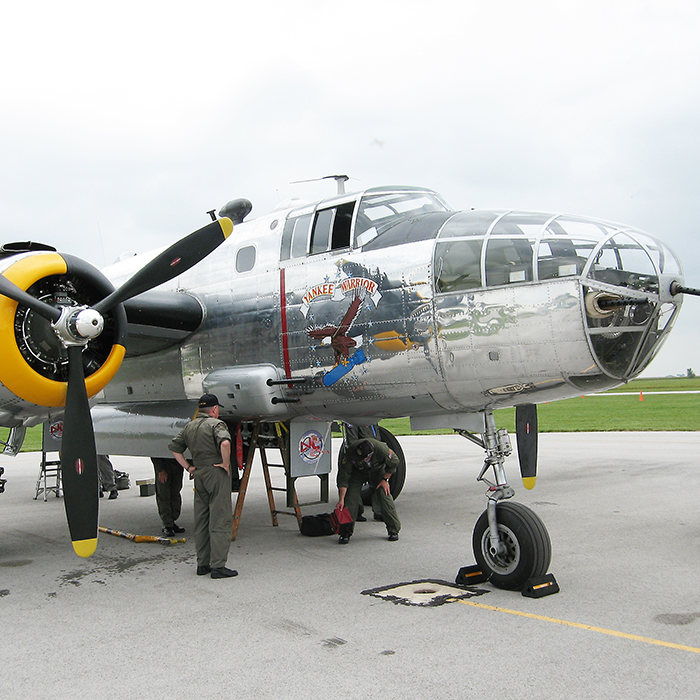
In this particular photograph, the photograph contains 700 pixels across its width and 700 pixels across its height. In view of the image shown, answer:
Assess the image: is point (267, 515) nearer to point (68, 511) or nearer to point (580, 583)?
point (68, 511)

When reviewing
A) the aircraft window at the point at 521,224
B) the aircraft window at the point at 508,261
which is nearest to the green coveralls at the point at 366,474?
the aircraft window at the point at 508,261

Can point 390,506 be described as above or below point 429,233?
below

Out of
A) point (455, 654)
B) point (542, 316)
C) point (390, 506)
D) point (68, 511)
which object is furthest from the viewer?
point (390, 506)

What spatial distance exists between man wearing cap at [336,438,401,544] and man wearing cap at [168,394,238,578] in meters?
1.85

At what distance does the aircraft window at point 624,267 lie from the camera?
5684 millimetres

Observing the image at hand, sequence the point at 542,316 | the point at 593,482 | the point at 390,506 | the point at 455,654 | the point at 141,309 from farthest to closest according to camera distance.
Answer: the point at 593,482, the point at 390,506, the point at 141,309, the point at 542,316, the point at 455,654

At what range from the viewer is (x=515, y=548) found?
6.00 meters

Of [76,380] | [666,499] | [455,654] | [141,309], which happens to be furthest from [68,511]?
[666,499]

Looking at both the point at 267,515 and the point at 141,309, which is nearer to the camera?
the point at 141,309

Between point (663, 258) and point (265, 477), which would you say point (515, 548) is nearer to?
point (663, 258)

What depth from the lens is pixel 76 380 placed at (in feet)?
21.3

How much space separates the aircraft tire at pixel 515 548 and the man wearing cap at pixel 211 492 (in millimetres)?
2470

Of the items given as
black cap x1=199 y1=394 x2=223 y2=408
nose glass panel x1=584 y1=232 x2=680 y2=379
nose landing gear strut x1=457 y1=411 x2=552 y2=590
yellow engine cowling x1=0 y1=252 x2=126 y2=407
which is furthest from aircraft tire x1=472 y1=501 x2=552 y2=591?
yellow engine cowling x1=0 y1=252 x2=126 y2=407

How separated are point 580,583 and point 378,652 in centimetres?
244
